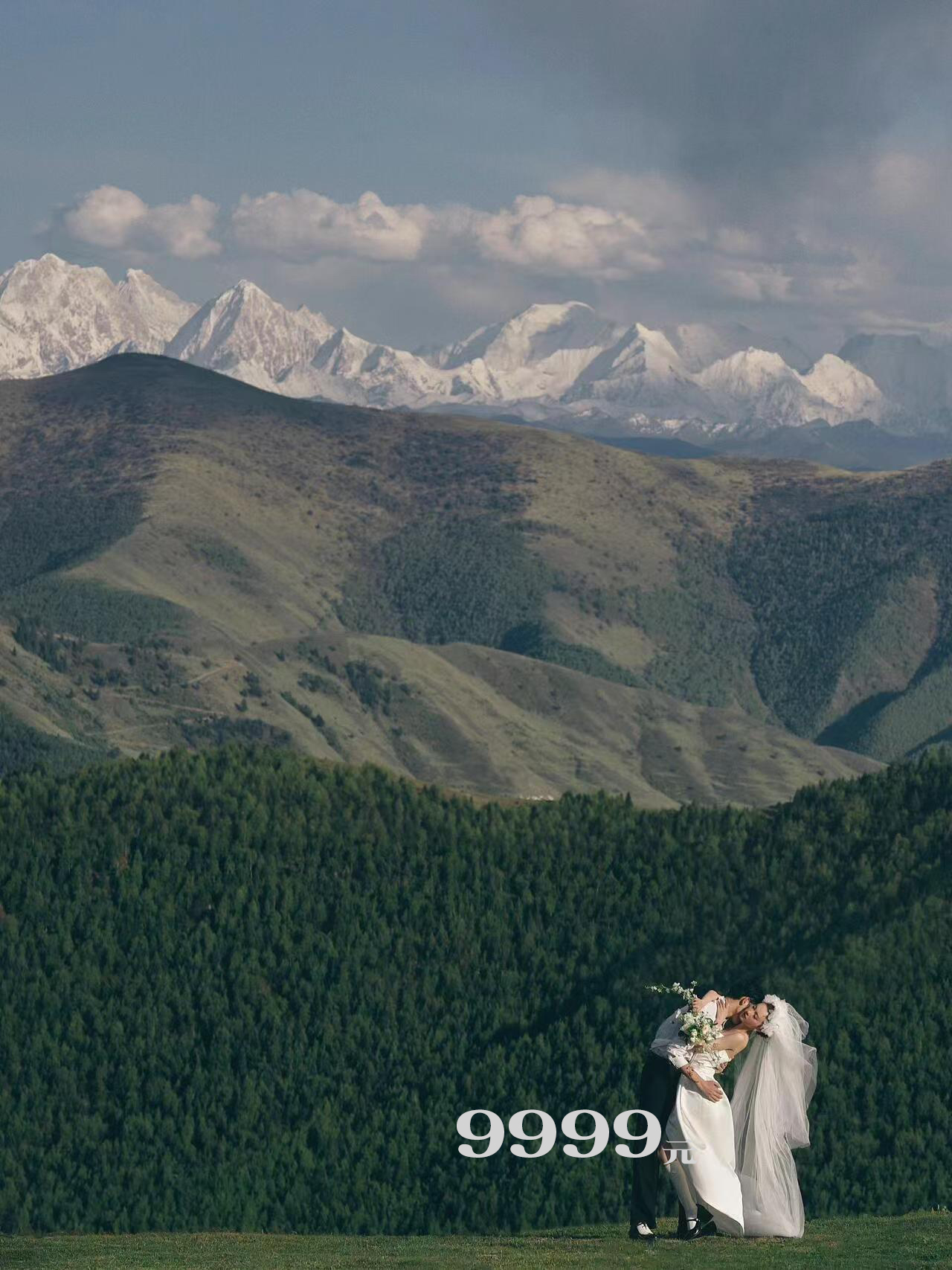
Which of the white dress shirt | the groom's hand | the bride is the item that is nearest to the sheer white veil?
the bride

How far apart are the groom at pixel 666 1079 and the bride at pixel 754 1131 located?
25 cm

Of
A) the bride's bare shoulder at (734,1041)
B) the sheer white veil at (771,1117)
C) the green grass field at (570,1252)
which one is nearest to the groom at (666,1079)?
the bride's bare shoulder at (734,1041)

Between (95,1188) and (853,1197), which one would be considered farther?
(95,1188)

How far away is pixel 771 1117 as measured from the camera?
54812 mm

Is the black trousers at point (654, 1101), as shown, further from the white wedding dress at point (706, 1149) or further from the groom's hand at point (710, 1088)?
the groom's hand at point (710, 1088)

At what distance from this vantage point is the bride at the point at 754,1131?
53.2 m

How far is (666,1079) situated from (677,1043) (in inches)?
47.3

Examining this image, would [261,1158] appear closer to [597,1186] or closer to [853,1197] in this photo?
[597,1186]

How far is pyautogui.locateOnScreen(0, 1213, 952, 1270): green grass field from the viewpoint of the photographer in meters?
53.5

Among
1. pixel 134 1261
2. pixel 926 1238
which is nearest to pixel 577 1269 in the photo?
pixel 926 1238

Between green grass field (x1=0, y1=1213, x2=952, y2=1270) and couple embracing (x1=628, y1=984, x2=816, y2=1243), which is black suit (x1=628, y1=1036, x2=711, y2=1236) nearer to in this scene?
couple embracing (x1=628, y1=984, x2=816, y2=1243)

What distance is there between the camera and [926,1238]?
6028cm

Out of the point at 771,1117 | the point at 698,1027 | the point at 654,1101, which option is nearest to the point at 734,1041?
the point at 698,1027

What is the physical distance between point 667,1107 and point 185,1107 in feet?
505
